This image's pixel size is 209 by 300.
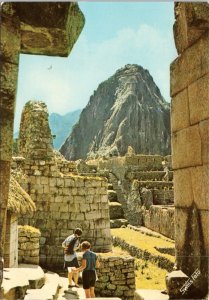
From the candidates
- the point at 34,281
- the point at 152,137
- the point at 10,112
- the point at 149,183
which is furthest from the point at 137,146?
the point at 10,112

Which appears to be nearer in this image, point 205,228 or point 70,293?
point 205,228

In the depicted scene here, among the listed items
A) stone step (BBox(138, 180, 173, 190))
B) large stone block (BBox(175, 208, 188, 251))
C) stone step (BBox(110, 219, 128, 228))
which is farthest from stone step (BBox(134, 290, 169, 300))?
stone step (BBox(138, 180, 173, 190))

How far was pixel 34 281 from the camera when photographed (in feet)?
27.4

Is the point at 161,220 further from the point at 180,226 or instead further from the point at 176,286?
the point at 176,286

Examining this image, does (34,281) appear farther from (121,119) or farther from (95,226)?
(121,119)

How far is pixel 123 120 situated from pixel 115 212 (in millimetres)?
59404

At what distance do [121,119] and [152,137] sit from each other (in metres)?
9.87

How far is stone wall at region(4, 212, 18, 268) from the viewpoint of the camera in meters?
9.08

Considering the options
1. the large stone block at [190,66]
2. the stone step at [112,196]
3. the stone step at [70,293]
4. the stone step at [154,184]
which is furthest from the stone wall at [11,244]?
the stone step at [112,196]

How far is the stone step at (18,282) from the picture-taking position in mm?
6261

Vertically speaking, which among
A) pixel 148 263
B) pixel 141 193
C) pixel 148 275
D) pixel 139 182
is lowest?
pixel 148 275

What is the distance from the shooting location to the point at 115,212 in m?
25.9

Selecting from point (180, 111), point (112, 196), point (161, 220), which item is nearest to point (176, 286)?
point (180, 111)

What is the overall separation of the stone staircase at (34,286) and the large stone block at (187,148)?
333cm
